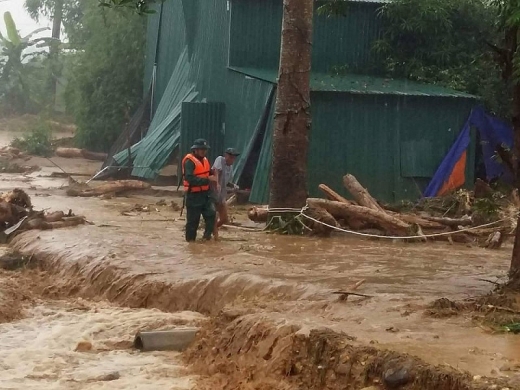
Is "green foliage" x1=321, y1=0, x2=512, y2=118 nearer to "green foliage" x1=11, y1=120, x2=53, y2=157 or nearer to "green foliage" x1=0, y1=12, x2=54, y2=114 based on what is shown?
"green foliage" x1=11, y1=120, x2=53, y2=157

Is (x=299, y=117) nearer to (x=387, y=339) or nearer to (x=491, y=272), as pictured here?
(x=491, y=272)

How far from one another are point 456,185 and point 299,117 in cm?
611

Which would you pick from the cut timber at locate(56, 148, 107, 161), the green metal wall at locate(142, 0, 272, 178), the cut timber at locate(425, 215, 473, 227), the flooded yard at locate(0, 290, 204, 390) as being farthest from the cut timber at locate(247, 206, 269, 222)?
the cut timber at locate(56, 148, 107, 161)

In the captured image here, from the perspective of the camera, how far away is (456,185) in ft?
65.6

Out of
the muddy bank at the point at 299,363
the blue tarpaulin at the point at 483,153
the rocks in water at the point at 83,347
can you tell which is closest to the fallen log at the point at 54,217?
the rocks in water at the point at 83,347

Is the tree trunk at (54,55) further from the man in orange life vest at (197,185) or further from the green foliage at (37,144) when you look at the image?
the man in orange life vest at (197,185)

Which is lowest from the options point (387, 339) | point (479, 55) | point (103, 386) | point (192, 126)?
point (103, 386)

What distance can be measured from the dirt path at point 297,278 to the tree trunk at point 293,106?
1028 mm

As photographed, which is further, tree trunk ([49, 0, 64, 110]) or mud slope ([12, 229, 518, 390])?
tree trunk ([49, 0, 64, 110])

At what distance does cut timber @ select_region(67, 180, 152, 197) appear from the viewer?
21.8 metres

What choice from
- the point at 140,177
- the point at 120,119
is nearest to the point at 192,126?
the point at 140,177

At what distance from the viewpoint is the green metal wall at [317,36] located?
21.5 meters

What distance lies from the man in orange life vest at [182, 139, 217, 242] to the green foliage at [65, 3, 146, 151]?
56.5 feet

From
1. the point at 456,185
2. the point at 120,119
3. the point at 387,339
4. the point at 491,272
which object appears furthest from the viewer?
the point at 120,119
